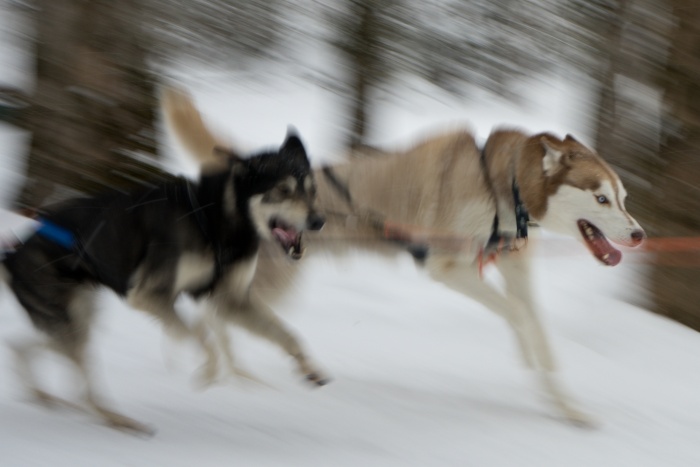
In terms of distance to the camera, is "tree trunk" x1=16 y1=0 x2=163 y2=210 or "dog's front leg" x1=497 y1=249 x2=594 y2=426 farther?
"tree trunk" x1=16 y1=0 x2=163 y2=210

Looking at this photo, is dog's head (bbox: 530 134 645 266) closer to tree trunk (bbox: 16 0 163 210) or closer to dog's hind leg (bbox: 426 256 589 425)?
dog's hind leg (bbox: 426 256 589 425)

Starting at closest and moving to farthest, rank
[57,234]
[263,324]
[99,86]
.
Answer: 1. [57,234]
2. [263,324]
3. [99,86]

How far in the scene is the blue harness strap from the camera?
10.00 feet

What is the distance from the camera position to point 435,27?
22.2 feet

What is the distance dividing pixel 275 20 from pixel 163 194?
126 inches

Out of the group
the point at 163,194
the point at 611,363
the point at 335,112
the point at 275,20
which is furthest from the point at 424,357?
the point at 335,112

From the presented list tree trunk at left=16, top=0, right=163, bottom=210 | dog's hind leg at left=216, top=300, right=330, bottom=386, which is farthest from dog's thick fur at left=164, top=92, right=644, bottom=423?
tree trunk at left=16, top=0, right=163, bottom=210

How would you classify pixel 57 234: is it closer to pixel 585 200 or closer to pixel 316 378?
pixel 316 378

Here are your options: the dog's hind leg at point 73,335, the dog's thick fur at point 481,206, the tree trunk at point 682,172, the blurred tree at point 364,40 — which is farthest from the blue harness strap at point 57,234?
the blurred tree at point 364,40

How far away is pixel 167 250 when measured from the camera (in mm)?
3168

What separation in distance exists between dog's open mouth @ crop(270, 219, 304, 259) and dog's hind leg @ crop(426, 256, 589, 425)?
96 centimetres

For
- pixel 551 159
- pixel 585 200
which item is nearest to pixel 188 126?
pixel 551 159

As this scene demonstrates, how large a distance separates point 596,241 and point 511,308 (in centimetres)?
53

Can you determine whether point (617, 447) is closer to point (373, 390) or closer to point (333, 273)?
point (373, 390)
